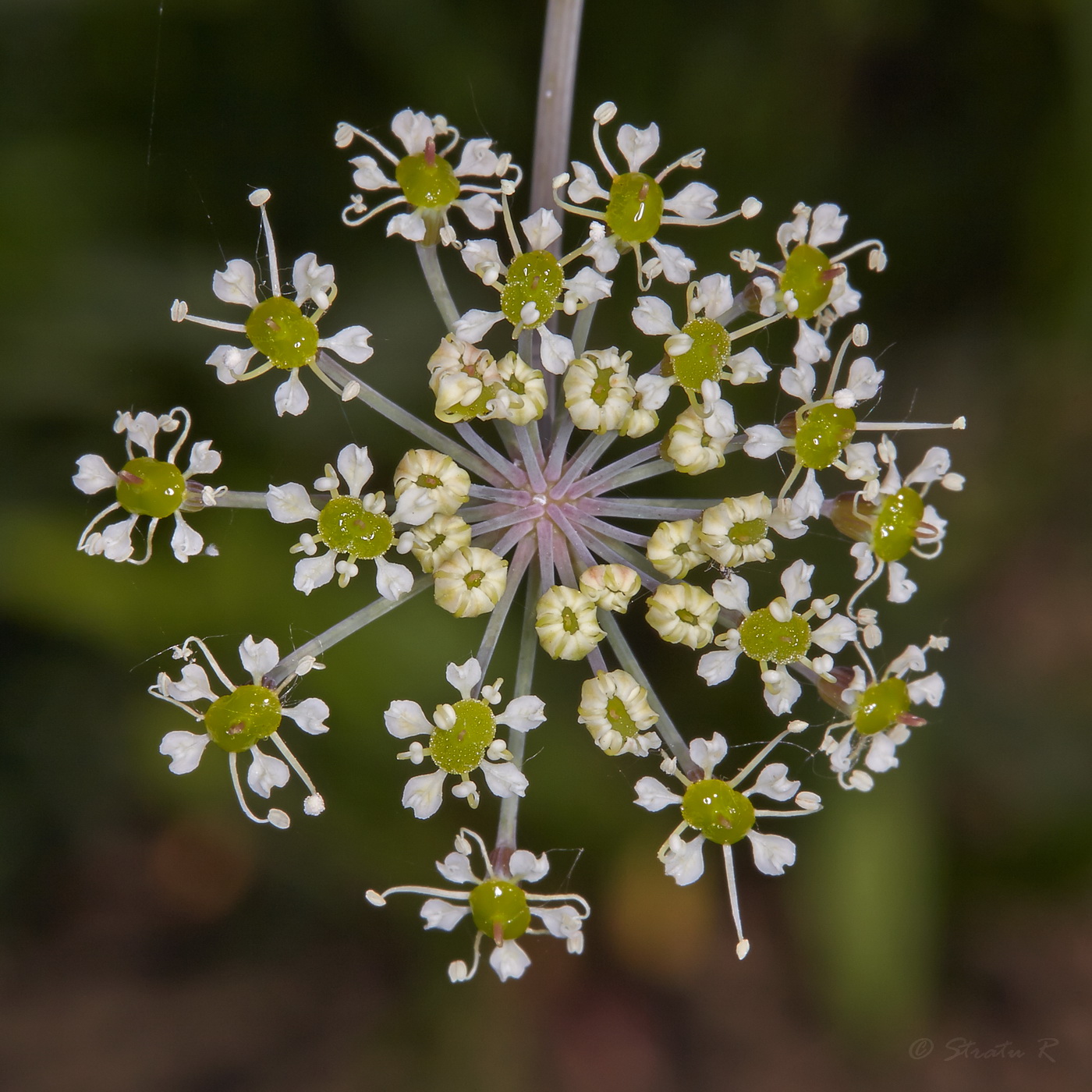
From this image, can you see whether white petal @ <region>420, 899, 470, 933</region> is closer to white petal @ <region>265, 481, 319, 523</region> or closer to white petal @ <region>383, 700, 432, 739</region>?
white petal @ <region>383, 700, 432, 739</region>

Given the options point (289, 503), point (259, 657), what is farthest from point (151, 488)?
point (259, 657)

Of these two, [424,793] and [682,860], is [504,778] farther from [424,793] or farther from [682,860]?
[682,860]

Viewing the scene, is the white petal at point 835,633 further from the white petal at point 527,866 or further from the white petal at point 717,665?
the white petal at point 527,866

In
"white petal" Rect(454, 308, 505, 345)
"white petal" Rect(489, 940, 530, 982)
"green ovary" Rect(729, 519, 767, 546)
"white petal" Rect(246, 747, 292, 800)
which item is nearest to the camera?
"white petal" Rect(454, 308, 505, 345)

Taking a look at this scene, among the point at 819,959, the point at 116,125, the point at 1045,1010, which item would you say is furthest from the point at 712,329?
the point at 1045,1010

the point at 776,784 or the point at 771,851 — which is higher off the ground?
the point at 776,784

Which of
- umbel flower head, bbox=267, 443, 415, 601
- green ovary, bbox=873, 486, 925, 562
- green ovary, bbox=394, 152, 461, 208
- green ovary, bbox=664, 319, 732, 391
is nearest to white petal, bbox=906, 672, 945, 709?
green ovary, bbox=873, 486, 925, 562
